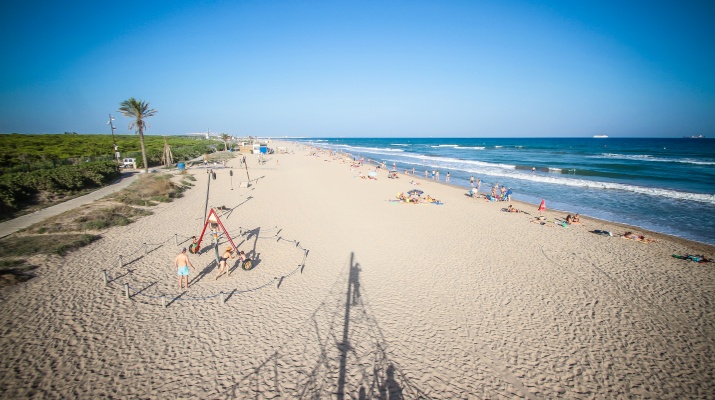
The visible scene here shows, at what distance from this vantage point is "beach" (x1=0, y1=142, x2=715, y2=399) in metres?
5.98

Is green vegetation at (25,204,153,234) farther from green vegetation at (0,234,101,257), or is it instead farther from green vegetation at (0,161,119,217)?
green vegetation at (0,161,119,217)

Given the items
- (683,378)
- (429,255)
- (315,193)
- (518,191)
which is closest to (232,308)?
(429,255)

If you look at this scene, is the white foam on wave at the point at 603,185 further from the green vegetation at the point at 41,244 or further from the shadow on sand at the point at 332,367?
the green vegetation at the point at 41,244

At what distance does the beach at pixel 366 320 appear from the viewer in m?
5.98

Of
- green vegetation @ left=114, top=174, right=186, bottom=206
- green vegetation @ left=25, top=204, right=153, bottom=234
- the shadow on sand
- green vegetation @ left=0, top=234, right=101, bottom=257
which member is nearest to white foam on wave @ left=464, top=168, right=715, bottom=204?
the shadow on sand

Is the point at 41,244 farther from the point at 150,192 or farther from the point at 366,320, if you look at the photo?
the point at 366,320

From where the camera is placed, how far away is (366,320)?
26.2 feet

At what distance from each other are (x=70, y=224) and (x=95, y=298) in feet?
26.8

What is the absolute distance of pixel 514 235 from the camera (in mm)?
15312

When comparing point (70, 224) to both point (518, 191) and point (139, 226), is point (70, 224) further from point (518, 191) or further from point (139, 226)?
point (518, 191)

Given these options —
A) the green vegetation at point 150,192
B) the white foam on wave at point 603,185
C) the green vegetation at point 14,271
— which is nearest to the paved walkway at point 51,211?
the green vegetation at point 150,192

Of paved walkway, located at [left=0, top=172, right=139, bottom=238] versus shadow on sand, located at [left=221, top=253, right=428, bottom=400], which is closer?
shadow on sand, located at [left=221, top=253, right=428, bottom=400]

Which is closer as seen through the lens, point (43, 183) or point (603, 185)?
point (43, 183)

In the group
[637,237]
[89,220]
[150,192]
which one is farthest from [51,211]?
[637,237]
